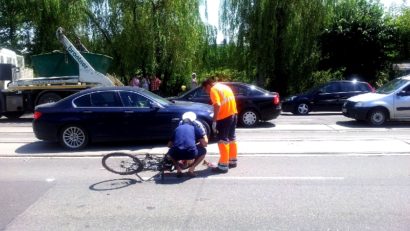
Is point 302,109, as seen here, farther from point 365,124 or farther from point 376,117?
point 376,117

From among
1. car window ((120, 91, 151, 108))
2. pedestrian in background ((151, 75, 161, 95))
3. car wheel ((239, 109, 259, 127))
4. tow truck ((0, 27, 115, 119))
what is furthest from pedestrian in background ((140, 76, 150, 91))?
car window ((120, 91, 151, 108))

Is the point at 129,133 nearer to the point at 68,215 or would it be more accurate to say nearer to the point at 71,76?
the point at 68,215

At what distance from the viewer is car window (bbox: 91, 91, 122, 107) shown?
10.8 m

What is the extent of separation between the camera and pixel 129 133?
1064cm

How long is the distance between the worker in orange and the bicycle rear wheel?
1.24 metres

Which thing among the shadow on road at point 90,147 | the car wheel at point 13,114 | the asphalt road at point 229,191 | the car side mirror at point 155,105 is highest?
the car side mirror at point 155,105

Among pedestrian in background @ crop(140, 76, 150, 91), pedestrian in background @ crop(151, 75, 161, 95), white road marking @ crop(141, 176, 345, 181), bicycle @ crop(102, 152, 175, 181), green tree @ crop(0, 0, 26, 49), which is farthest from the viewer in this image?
green tree @ crop(0, 0, 26, 49)

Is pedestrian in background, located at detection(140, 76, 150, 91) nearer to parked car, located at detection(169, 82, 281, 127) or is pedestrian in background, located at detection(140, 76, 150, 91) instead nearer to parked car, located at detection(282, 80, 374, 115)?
parked car, located at detection(282, 80, 374, 115)

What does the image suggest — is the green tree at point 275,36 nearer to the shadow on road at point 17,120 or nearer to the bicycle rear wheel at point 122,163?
the shadow on road at point 17,120

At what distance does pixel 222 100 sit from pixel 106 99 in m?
3.65

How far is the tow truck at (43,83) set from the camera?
57.0 ft

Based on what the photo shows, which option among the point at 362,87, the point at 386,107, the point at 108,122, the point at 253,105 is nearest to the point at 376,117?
the point at 386,107

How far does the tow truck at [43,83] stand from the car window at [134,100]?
7.40m

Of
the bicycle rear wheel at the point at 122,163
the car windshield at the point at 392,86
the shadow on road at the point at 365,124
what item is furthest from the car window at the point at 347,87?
the bicycle rear wheel at the point at 122,163
